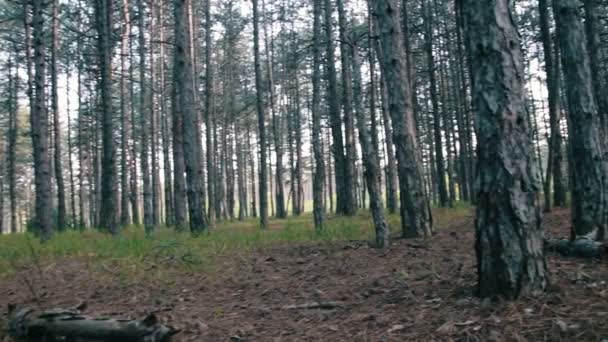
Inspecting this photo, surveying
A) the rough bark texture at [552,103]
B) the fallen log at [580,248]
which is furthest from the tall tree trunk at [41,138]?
the rough bark texture at [552,103]

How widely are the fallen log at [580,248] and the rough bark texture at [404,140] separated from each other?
2.87m

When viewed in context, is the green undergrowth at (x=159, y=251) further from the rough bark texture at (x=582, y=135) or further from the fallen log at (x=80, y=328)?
the rough bark texture at (x=582, y=135)

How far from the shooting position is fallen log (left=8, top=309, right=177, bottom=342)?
340cm

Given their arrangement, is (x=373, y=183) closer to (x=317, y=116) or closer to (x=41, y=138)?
(x=317, y=116)

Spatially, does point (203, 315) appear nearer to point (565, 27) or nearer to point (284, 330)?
point (284, 330)

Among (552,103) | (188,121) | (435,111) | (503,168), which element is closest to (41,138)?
(188,121)

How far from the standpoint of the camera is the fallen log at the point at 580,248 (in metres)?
4.75

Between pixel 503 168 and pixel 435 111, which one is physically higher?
pixel 435 111

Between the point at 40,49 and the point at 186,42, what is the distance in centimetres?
348

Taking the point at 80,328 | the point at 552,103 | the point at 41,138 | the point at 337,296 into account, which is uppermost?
the point at 552,103

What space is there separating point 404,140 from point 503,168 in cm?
482

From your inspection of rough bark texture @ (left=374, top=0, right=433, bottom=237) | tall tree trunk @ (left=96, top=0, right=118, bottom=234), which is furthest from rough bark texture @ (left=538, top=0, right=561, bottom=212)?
tall tree trunk @ (left=96, top=0, right=118, bottom=234)

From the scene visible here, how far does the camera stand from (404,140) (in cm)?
830

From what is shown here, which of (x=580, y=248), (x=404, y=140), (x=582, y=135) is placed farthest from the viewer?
(x=404, y=140)
